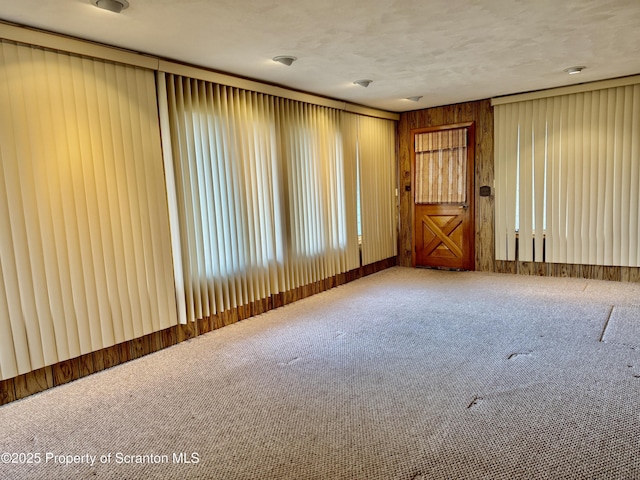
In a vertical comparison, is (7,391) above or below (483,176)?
below

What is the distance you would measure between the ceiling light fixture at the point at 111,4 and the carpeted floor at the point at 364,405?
7.98ft

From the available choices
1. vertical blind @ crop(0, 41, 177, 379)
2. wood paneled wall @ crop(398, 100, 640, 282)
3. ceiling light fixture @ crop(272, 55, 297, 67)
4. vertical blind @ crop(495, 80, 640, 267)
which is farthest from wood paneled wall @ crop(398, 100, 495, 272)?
vertical blind @ crop(0, 41, 177, 379)

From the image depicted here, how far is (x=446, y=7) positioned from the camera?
2.72 meters

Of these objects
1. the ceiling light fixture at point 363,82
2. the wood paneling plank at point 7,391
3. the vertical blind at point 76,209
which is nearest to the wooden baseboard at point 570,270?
the ceiling light fixture at point 363,82

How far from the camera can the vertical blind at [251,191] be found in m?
3.77

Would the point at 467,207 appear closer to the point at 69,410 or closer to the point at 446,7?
the point at 446,7

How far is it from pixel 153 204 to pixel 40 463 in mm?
1970

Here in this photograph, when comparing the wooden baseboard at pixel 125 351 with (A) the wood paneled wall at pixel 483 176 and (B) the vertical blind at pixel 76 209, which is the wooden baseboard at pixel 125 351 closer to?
(B) the vertical blind at pixel 76 209

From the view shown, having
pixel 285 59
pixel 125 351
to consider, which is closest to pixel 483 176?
pixel 285 59

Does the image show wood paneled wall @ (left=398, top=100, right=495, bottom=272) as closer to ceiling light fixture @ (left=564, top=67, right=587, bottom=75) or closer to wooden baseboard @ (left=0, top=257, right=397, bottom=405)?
ceiling light fixture @ (left=564, top=67, right=587, bottom=75)

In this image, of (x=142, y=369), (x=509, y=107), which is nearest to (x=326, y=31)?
(x=142, y=369)

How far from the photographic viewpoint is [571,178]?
5.46 metres

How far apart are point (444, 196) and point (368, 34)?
374 centimetres

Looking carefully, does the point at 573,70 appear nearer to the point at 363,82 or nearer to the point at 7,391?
the point at 363,82
